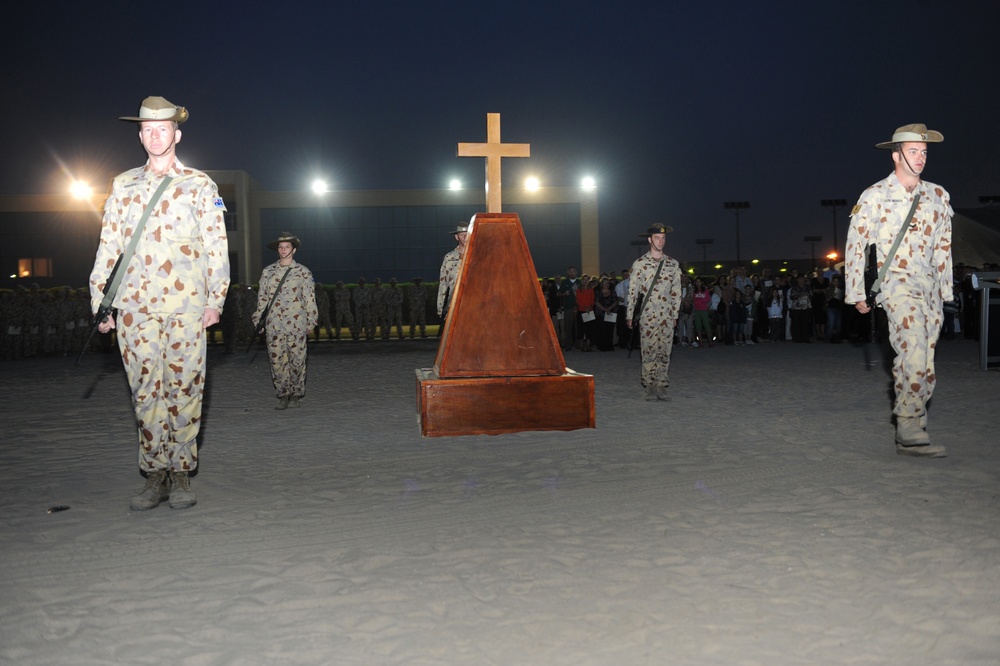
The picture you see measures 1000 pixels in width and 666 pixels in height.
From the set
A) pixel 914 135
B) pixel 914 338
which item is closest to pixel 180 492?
pixel 914 338

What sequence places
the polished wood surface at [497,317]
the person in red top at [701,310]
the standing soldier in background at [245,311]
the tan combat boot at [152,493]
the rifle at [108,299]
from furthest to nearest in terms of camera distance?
the standing soldier in background at [245,311] < the person in red top at [701,310] < the polished wood surface at [497,317] < the tan combat boot at [152,493] < the rifle at [108,299]

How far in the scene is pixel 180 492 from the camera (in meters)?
5.57

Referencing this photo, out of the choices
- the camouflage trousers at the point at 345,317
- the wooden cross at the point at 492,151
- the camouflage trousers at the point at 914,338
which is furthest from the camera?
the camouflage trousers at the point at 345,317

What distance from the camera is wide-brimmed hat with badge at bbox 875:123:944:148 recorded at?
6.67 meters

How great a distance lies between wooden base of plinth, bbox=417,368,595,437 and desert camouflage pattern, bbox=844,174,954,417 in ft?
8.07

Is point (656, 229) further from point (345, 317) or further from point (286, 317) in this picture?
point (345, 317)

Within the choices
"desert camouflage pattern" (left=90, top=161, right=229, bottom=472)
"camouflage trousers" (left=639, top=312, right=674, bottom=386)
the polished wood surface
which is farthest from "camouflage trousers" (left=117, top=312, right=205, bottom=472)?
"camouflage trousers" (left=639, top=312, right=674, bottom=386)

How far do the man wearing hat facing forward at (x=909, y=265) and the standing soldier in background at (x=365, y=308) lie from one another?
21318 millimetres

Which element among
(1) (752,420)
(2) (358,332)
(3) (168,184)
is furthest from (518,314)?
(2) (358,332)

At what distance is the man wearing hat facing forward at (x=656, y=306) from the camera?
420 inches

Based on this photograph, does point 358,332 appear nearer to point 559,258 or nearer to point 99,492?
point 99,492

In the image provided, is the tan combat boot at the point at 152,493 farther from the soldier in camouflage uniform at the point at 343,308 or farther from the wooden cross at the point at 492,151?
the soldier in camouflage uniform at the point at 343,308

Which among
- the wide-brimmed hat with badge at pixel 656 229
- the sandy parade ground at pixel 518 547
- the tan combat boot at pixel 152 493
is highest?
the wide-brimmed hat with badge at pixel 656 229

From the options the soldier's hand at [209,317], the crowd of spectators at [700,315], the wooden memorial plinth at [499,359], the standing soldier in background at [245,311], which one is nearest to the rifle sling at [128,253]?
the soldier's hand at [209,317]
